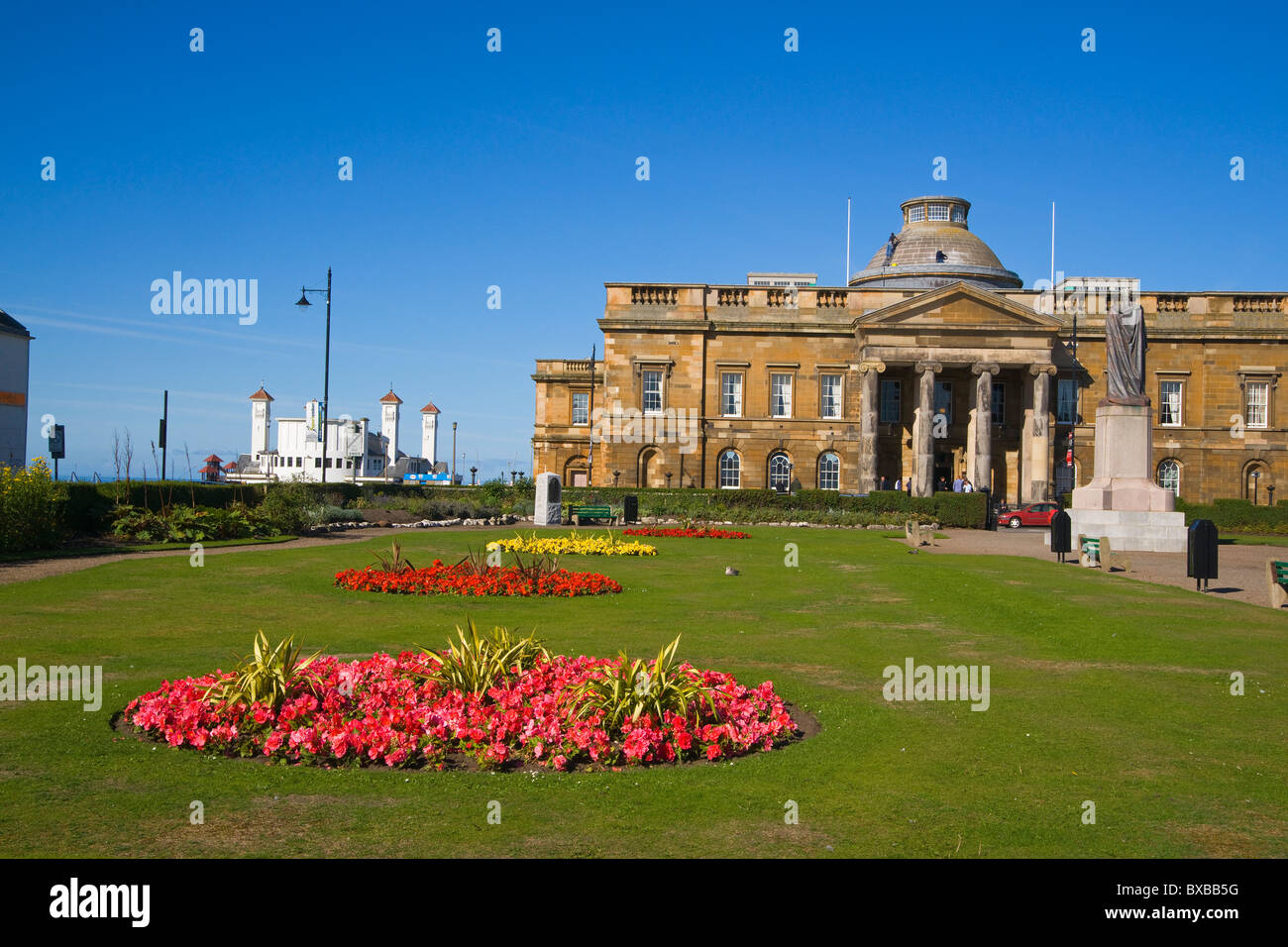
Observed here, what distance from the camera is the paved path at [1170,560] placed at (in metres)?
21.0

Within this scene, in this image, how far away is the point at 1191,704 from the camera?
10398 mm

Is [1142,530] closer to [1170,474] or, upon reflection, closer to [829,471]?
[829,471]

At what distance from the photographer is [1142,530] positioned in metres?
30.4

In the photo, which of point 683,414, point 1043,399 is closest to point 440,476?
point 683,414

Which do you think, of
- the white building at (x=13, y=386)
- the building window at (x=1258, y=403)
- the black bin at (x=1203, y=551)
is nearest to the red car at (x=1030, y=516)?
the building window at (x=1258, y=403)

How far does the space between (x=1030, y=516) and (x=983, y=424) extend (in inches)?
351

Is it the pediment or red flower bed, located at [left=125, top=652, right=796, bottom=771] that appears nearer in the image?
red flower bed, located at [left=125, top=652, right=796, bottom=771]

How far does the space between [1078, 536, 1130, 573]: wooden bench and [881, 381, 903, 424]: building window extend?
33.7 metres

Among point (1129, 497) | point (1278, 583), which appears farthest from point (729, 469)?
point (1278, 583)

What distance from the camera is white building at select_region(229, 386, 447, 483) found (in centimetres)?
9775

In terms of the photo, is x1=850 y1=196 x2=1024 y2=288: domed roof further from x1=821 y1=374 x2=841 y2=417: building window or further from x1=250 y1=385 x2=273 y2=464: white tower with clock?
x1=250 y1=385 x2=273 y2=464: white tower with clock

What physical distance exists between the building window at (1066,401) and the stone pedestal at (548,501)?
3429 cm

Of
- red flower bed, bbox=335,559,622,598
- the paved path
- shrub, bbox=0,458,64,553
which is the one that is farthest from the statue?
shrub, bbox=0,458,64,553
